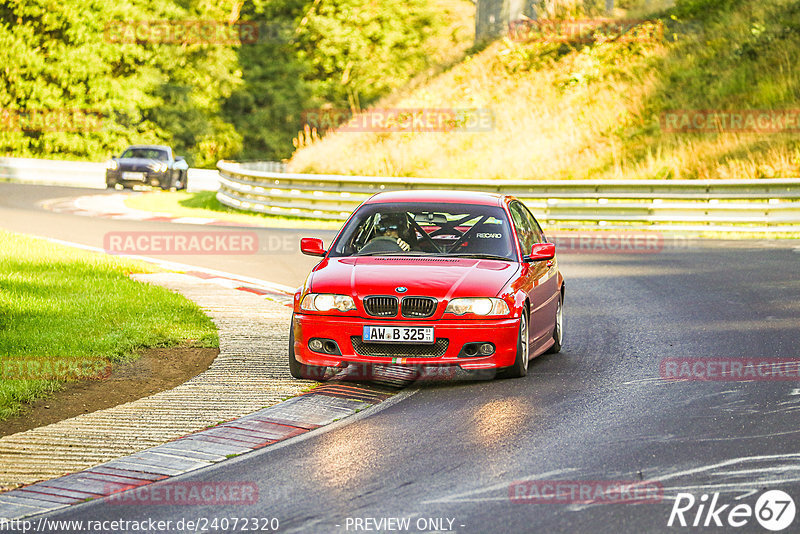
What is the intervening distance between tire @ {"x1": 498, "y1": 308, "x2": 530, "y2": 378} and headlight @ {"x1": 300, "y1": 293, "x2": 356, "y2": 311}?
4.35ft

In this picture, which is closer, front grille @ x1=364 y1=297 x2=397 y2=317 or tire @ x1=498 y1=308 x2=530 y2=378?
front grille @ x1=364 y1=297 x2=397 y2=317

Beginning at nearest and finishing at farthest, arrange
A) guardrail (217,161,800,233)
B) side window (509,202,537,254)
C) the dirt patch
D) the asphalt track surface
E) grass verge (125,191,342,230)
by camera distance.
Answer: the asphalt track surface, the dirt patch, side window (509,202,537,254), guardrail (217,161,800,233), grass verge (125,191,342,230)

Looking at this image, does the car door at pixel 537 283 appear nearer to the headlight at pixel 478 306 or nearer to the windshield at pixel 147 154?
the headlight at pixel 478 306

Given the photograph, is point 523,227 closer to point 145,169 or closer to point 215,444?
point 215,444

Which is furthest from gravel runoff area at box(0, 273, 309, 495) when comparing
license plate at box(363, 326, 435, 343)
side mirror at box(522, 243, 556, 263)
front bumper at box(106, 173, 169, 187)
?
front bumper at box(106, 173, 169, 187)

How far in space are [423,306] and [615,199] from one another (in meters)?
17.2

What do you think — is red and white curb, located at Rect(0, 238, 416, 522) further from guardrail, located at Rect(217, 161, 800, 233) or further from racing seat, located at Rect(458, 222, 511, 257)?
guardrail, located at Rect(217, 161, 800, 233)

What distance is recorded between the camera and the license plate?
30.8ft

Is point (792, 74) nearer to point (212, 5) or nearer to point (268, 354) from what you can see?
point (268, 354)

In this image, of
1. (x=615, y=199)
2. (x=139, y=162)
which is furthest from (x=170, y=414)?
(x=139, y=162)

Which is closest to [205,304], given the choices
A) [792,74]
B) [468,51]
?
[792,74]

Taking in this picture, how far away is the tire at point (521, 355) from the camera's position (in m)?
9.66

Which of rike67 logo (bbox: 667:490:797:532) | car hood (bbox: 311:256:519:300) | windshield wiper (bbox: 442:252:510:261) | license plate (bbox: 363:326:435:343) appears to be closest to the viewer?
rike67 logo (bbox: 667:490:797:532)

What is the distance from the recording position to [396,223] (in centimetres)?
1077
